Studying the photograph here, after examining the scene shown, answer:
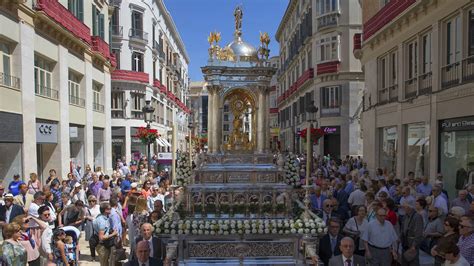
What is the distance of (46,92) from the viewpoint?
A: 63.0 feet

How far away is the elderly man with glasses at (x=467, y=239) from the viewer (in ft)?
19.3

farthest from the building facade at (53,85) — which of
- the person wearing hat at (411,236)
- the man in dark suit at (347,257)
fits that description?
the person wearing hat at (411,236)

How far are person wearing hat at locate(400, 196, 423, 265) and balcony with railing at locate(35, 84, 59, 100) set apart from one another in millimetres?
16109

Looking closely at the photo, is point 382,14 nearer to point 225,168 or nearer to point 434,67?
point 434,67

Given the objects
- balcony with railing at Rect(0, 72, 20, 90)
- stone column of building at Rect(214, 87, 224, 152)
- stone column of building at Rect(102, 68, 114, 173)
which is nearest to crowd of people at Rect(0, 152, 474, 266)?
stone column of building at Rect(214, 87, 224, 152)

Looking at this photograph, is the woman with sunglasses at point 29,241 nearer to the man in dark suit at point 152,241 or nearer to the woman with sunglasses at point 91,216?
the woman with sunglasses at point 91,216

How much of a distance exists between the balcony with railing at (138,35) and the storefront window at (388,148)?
77.8 feet

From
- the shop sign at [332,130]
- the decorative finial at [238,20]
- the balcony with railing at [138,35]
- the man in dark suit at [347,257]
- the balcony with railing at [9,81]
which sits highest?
the balcony with railing at [138,35]

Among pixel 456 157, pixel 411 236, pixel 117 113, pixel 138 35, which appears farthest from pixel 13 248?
pixel 138 35

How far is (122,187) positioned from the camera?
548 inches

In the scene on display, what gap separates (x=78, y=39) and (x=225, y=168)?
1531cm

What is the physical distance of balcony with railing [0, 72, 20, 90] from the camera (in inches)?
583

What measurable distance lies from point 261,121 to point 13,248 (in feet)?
24.5

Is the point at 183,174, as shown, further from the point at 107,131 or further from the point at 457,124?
the point at 107,131
